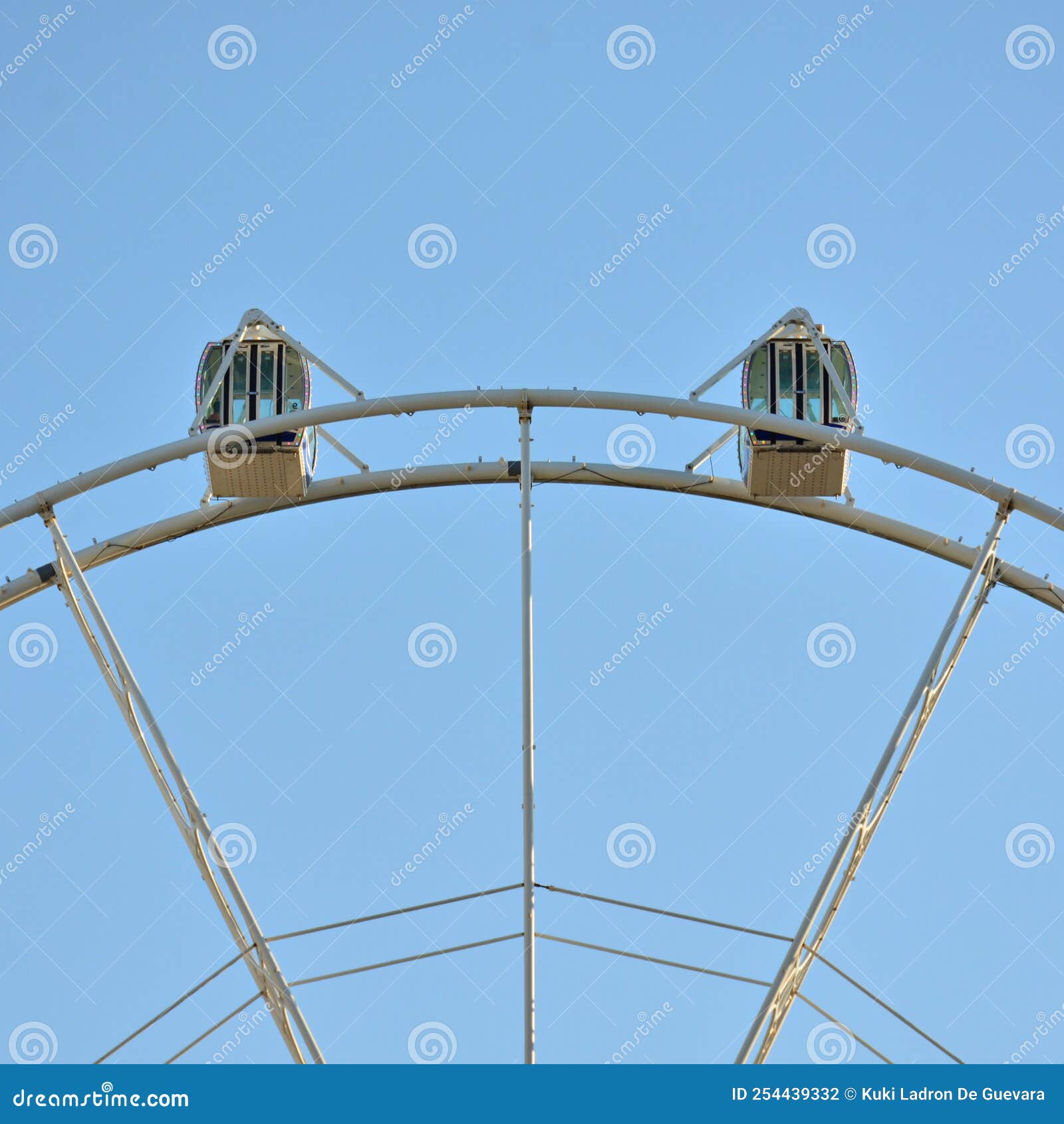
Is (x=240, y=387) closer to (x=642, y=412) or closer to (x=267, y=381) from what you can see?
(x=267, y=381)

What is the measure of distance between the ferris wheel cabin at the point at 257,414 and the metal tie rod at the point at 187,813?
2.61 meters

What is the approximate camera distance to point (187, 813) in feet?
106

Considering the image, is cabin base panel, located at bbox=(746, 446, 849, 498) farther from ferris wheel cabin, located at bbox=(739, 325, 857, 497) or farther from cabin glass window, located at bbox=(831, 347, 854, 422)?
cabin glass window, located at bbox=(831, 347, 854, 422)

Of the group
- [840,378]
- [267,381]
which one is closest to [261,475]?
[267,381]

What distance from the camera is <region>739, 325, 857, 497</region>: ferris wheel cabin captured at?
1389 inches

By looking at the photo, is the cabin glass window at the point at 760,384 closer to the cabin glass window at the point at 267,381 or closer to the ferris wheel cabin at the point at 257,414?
the ferris wheel cabin at the point at 257,414

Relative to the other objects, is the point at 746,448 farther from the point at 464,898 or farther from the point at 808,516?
the point at 464,898

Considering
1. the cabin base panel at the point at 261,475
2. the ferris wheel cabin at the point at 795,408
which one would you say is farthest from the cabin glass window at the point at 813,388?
the cabin base panel at the point at 261,475

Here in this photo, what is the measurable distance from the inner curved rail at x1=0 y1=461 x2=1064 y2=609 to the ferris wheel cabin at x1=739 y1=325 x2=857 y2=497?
49 centimetres

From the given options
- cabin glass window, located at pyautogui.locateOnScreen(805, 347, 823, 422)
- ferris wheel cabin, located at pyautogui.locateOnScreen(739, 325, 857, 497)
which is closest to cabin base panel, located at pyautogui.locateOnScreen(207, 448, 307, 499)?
ferris wheel cabin, located at pyautogui.locateOnScreen(739, 325, 857, 497)

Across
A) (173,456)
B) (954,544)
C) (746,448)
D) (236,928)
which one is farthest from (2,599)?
(954,544)

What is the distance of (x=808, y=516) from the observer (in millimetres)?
36344

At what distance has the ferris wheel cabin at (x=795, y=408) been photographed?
35.3 metres
